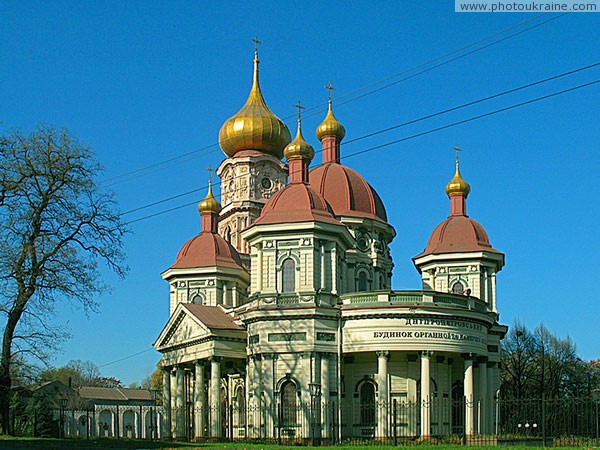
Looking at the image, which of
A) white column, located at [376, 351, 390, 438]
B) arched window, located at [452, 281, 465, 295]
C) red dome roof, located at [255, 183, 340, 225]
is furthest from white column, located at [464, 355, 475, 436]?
arched window, located at [452, 281, 465, 295]

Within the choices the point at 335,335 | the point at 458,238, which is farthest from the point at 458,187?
the point at 335,335

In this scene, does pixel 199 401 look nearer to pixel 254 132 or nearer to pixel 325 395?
pixel 325 395

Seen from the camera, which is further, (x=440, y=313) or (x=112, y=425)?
(x=112, y=425)

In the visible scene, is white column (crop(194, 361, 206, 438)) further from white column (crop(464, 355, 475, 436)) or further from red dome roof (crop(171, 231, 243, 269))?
white column (crop(464, 355, 475, 436))

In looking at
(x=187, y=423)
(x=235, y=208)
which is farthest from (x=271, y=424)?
(x=235, y=208)

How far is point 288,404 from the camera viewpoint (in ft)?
154

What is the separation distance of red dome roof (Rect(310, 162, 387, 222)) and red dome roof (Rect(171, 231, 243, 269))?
7.47 meters

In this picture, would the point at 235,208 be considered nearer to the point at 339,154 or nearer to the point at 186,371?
the point at 339,154

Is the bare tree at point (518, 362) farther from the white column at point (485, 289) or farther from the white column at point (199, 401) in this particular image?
the white column at point (199, 401)

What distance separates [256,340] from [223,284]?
494 inches

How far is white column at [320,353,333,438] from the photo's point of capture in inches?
1800

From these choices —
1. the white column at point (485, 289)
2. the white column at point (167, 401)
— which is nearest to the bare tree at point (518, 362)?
the white column at point (485, 289)

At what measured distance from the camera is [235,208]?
6375cm

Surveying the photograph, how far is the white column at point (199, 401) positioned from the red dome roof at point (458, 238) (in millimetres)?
15914
